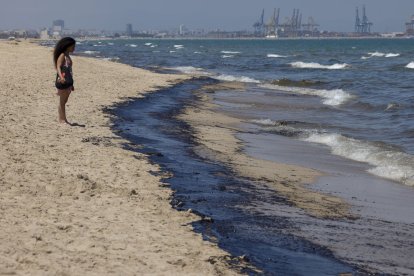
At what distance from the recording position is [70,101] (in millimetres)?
14922

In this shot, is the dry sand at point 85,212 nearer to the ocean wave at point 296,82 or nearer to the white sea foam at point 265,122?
the white sea foam at point 265,122

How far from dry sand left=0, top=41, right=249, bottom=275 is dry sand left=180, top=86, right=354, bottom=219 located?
1.42 m

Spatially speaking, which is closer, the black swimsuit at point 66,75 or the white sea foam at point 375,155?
the white sea foam at point 375,155

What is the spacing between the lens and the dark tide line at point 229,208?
5180 mm

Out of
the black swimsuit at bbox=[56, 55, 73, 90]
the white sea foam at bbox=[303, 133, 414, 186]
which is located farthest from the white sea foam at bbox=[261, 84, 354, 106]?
the black swimsuit at bbox=[56, 55, 73, 90]

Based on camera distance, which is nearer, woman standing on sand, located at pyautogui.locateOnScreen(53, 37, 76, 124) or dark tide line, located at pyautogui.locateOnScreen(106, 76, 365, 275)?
dark tide line, located at pyautogui.locateOnScreen(106, 76, 365, 275)

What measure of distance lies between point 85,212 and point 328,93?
66.4 feet

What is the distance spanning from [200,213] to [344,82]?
24.3m

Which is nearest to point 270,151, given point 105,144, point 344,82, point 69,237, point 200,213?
point 105,144

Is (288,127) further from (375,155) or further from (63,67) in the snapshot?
(63,67)

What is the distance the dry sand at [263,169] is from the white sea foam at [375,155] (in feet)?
3.57

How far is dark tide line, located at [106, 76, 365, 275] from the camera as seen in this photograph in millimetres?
5180

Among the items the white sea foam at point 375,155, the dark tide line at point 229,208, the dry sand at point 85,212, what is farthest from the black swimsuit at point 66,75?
the white sea foam at point 375,155

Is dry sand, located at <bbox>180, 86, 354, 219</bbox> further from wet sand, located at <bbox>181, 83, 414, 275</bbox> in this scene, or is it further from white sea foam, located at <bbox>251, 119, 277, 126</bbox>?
white sea foam, located at <bbox>251, 119, 277, 126</bbox>
